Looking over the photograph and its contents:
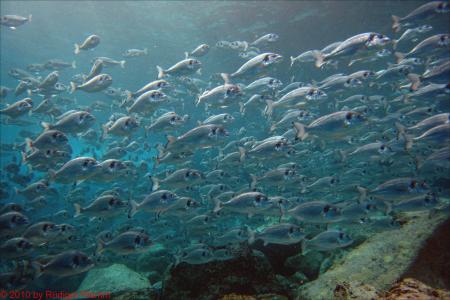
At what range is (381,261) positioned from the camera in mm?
5371

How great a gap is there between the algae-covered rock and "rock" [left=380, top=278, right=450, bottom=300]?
6.96 ft

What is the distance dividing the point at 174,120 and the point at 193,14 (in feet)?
60.3

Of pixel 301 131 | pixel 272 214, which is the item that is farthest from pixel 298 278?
pixel 301 131

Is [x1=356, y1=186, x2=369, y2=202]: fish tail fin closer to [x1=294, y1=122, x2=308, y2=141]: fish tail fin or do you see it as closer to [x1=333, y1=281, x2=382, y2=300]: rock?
[x1=294, y1=122, x2=308, y2=141]: fish tail fin

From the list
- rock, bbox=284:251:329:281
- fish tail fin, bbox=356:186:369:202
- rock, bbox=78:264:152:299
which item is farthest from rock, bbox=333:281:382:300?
rock, bbox=78:264:152:299

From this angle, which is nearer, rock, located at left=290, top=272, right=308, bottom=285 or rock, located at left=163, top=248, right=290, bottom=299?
rock, located at left=163, top=248, right=290, bottom=299

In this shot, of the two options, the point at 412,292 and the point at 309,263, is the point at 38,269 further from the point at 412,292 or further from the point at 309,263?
the point at 412,292

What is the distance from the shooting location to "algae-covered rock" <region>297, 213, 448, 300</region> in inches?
194

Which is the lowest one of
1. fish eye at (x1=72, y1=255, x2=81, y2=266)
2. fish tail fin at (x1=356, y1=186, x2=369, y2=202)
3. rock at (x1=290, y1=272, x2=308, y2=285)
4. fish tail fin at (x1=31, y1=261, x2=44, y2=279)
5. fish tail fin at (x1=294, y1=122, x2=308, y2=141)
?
rock at (x1=290, y1=272, x2=308, y2=285)

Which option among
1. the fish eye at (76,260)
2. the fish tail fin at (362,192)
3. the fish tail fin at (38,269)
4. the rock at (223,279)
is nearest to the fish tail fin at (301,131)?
the fish tail fin at (362,192)

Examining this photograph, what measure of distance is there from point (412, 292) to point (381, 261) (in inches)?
121

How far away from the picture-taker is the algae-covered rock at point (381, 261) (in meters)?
4.92

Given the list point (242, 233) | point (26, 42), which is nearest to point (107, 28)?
point (26, 42)

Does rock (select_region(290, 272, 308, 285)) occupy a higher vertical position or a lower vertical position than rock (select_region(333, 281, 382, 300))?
lower
